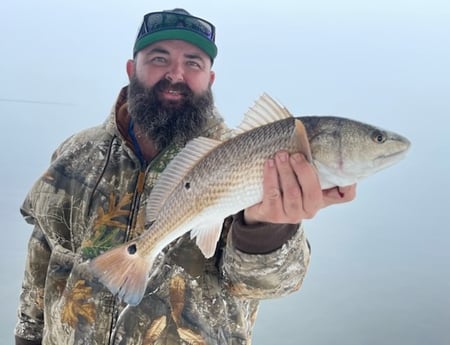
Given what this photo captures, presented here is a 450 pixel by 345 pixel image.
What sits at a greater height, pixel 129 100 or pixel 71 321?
pixel 129 100

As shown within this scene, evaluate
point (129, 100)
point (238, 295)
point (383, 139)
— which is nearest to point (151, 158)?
point (129, 100)

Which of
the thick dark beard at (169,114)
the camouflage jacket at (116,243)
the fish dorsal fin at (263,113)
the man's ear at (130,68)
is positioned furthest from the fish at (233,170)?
the man's ear at (130,68)

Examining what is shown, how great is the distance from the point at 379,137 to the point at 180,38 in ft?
2.97

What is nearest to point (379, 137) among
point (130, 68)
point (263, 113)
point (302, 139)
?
point (302, 139)

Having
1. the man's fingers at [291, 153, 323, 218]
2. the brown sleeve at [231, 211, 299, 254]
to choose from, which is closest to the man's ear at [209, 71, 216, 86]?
the brown sleeve at [231, 211, 299, 254]

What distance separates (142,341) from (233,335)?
285mm

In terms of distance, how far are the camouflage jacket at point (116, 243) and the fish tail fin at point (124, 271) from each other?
16cm

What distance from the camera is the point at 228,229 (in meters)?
1.88

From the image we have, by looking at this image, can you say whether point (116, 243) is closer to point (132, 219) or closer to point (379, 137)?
point (132, 219)

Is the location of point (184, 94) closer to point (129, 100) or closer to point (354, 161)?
point (129, 100)

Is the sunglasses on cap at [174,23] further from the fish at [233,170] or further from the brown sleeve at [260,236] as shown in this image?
the brown sleeve at [260,236]

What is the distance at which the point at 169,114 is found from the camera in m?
2.07

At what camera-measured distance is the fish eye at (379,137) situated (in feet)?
4.94

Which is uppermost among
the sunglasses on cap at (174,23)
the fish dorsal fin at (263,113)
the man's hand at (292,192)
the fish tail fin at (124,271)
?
the sunglasses on cap at (174,23)
